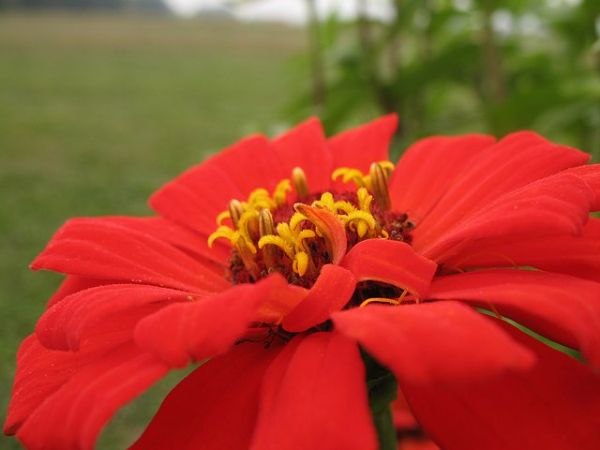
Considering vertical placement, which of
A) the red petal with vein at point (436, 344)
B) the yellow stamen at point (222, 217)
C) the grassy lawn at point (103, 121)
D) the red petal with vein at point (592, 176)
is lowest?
the grassy lawn at point (103, 121)

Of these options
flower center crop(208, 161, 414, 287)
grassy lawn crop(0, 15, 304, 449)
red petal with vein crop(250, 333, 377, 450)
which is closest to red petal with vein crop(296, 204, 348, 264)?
flower center crop(208, 161, 414, 287)

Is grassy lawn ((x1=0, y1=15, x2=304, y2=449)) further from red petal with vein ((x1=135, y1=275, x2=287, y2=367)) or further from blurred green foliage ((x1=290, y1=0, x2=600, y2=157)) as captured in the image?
red petal with vein ((x1=135, y1=275, x2=287, y2=367))

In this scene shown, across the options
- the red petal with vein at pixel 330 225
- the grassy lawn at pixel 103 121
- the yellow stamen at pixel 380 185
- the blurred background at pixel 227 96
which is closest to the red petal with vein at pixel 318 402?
the red petal with vein at pixel 330 225

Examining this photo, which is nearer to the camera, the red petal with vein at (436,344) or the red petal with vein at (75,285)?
the red petal with vein at (436,344)

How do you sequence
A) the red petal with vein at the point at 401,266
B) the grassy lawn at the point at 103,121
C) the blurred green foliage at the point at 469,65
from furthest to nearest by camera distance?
the grassy lawn at the point at 103,121, the blurred green foliage at the point at 469,65, the red petal with vein at the point at 401,266

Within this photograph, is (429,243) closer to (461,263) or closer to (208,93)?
(461,263)

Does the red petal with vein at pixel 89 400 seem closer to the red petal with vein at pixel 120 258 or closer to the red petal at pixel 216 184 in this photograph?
the red petal with vein at pixel 120 258
